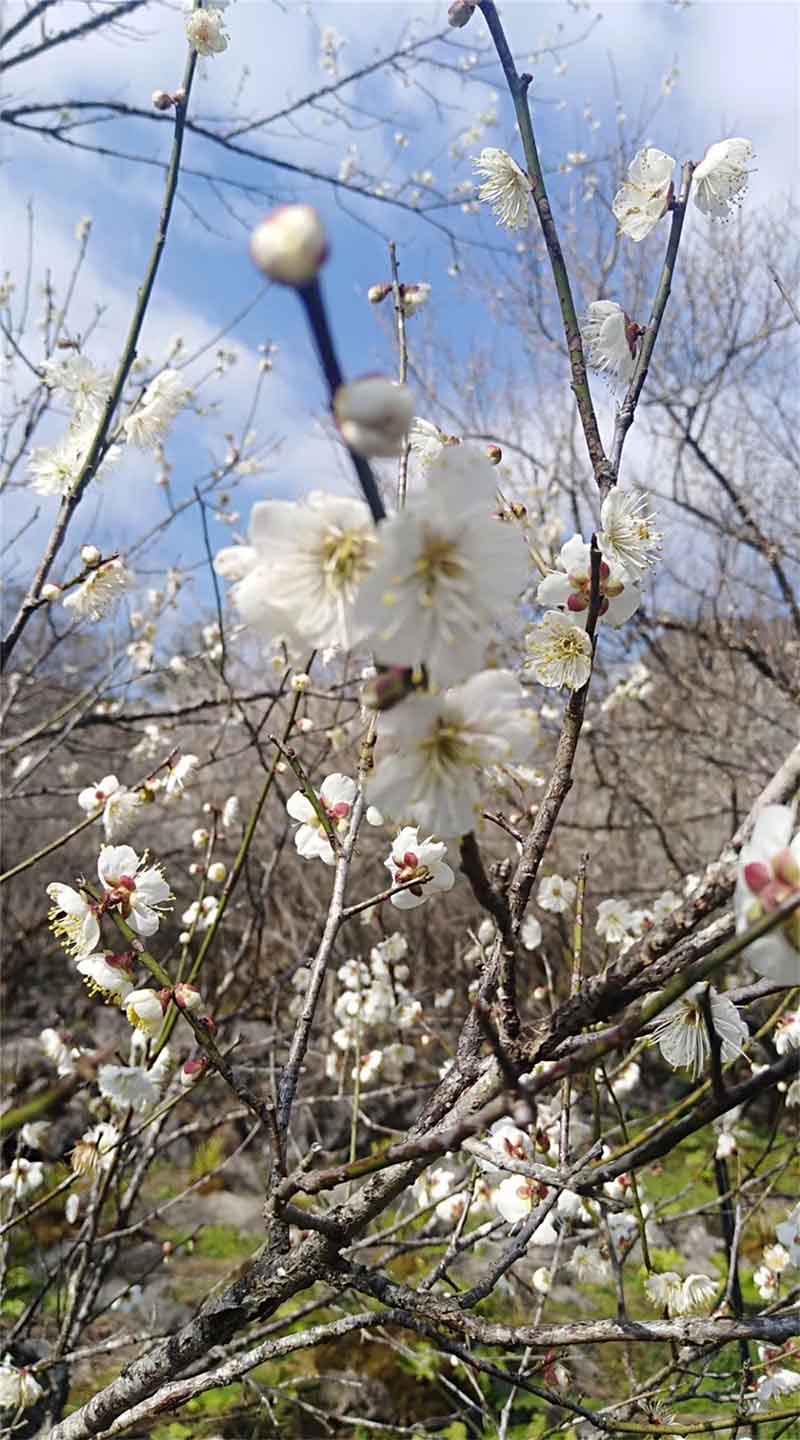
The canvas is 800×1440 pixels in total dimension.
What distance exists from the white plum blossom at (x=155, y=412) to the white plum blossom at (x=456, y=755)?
1581mm

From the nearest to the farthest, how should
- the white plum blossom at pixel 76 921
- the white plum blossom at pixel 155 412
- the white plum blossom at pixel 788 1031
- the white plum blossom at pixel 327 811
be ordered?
the white plum blossom at pixel 76 921 → the white plum blossom at pixel 327 811 → the white plum blossom at pixel 788 1031 → the white plum blossom at pixel 155 412

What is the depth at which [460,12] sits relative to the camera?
1.49 m

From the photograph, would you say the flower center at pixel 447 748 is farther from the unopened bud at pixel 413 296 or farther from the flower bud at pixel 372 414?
the unopened bud at pixel 413 296

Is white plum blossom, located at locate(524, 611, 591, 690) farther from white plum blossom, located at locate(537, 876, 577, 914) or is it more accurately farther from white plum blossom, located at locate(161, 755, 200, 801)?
white plum blossom, located at locate(537, 876, 577, 914)

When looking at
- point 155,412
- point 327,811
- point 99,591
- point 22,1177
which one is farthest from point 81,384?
point 22,1177

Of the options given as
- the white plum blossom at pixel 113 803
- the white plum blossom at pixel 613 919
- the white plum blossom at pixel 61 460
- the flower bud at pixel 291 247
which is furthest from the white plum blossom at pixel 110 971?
the white plum blossom at pixel 613 919

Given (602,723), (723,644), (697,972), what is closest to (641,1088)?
(602,723)

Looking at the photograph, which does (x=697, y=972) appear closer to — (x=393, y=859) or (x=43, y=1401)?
(x=393, y=859)

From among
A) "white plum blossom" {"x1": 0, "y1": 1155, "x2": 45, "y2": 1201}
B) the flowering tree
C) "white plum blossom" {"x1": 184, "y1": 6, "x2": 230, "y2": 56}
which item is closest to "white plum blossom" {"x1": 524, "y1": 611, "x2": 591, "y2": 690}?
the flowering tree

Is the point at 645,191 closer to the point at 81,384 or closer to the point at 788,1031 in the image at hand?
the point at 81,384

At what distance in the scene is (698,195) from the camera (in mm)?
1557

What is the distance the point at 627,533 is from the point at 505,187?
662 millimetres

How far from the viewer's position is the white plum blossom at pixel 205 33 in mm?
1831

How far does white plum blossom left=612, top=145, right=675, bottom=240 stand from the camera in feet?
5.00
